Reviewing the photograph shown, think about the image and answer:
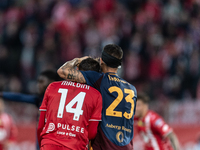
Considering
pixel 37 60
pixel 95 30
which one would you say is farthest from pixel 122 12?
pixel 37 60

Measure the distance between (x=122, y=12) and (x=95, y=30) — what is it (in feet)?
5.12

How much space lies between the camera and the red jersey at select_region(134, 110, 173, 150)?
641cm

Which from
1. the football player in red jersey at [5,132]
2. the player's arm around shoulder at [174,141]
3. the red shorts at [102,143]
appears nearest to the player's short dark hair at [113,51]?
the red shorts at [102,143]

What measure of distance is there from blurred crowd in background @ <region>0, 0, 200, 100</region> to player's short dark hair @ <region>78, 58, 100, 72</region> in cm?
635

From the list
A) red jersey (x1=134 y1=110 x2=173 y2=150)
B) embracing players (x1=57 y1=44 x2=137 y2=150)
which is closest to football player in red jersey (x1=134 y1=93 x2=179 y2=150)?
red jersey (x1=134 y1=110 x2=173 y2=150)

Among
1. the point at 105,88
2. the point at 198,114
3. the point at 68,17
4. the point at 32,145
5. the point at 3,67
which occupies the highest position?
the point at 68,17

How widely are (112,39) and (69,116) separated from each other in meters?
8.67

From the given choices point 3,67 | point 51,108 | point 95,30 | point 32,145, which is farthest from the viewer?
point 95,30

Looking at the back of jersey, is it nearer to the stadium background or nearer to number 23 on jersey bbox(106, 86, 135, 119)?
number 23 on jersey bbox(106, 86, 135, 119)

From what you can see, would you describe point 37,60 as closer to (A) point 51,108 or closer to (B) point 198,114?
(B) point 198,114

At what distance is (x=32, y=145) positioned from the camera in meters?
10.1

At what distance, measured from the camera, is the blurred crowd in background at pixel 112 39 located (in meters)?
11.3

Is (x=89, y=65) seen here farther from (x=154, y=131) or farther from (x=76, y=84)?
(x=154, y=131)

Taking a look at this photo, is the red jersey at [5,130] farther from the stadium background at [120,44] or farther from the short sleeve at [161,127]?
the short sleeve at [161,127]
